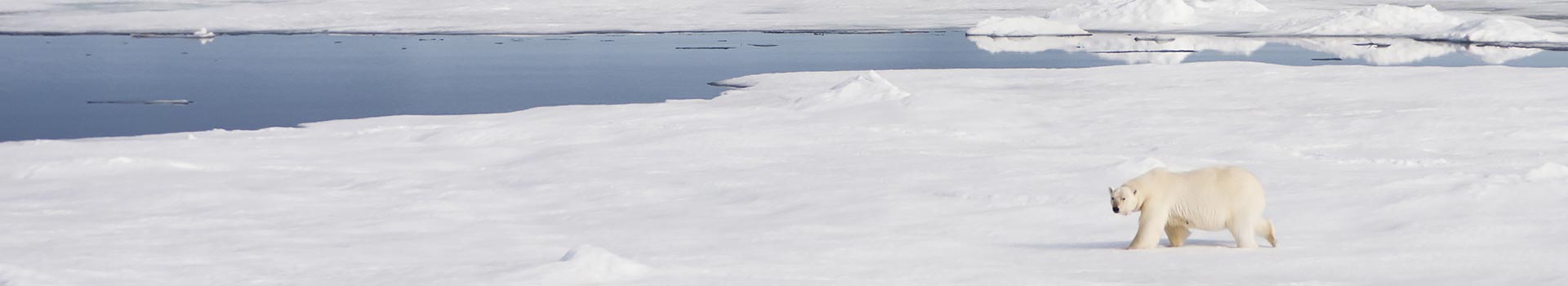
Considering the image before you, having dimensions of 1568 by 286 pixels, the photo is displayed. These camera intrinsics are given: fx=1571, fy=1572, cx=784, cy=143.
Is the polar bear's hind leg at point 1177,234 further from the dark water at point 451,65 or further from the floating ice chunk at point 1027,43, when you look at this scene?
the floating ice chunk at point 1027,43

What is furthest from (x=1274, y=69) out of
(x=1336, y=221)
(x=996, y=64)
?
(x=1336, y=221)

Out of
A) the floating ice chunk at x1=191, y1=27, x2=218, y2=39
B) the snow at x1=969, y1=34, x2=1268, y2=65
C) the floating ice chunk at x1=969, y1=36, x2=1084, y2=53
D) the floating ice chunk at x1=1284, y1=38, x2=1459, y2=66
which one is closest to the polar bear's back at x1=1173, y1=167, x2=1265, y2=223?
the floating ice chunk at x1=1284, y1=38, x2=1459, y2=66

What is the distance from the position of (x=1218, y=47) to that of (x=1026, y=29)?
3464 mm

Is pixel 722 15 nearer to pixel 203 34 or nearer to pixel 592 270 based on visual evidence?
pixel 203 34

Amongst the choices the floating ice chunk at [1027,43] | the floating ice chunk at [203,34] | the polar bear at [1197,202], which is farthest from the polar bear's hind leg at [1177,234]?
the floating ice chunk at [203,34]

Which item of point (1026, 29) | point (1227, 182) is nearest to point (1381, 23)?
point (1026, 29)

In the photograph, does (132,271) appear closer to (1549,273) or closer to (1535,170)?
(1549,273)

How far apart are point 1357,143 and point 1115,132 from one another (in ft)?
4.09

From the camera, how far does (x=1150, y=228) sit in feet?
12.2

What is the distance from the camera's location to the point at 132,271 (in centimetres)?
385

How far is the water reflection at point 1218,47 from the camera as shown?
15.1 m

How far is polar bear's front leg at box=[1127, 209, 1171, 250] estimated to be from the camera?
3703mm

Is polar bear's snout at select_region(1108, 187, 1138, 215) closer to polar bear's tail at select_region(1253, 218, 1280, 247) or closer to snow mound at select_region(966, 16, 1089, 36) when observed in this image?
polar bear's tail at select_region(1253, 218, 1280, 247)

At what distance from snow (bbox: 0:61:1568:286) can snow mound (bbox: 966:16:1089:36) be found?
985 cm
